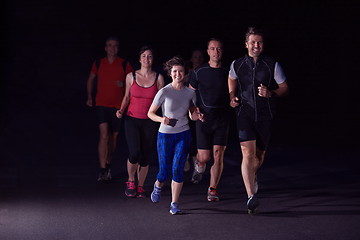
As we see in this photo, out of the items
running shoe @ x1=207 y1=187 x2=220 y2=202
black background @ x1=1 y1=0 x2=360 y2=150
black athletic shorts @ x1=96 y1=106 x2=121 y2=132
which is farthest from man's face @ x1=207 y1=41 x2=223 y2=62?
black background @ x1=1 y1=0 x2=360 y2=150

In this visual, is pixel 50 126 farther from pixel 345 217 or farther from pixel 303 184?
pixel 345 217

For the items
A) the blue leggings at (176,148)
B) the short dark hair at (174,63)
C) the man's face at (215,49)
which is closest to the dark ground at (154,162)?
the blue leggings at (176,148)

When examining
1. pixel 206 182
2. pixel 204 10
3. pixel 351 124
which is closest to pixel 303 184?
pixel 206 182

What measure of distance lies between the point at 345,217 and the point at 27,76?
3404cm

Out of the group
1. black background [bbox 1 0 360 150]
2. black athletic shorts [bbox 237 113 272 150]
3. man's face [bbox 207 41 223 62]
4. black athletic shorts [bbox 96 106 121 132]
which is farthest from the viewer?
black background [bbox 1 0 360 150]

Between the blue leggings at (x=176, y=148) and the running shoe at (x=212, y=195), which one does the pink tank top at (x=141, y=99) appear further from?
the running shoe at (x=212, y=195)

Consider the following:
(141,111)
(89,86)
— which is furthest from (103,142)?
(141,111)

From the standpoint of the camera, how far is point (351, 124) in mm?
21172

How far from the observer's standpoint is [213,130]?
954cm

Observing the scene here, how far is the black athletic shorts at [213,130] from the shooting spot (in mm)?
9500

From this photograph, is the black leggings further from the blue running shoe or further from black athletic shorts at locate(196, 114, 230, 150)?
the blue running shoe

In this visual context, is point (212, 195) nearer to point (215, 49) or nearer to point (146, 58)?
point (215, 49)

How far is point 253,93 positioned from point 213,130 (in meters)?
0.99

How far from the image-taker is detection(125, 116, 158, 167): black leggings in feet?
31.5
